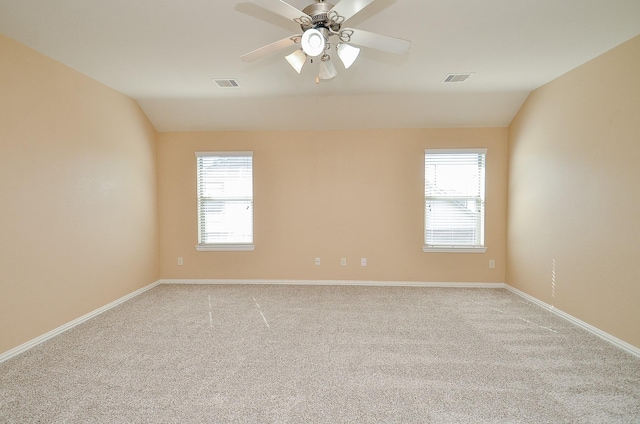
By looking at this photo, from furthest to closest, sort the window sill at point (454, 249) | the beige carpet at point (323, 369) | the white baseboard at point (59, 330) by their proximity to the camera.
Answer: the window sill at point (454, 249) → the white baseboard at point (59, 330) → the beige carpet at point (323, 369)

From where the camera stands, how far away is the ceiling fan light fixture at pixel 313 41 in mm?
1845

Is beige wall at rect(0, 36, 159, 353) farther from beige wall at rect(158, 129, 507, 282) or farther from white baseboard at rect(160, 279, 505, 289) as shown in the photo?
white baseboard at rect(160, 279, 505, 289)

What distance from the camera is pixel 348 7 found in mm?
1794

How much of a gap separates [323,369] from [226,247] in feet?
10.0

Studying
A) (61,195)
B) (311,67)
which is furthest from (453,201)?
(61,195)

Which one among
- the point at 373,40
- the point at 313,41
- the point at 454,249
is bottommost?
the point at 454,249

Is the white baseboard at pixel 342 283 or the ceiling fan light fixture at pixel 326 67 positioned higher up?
the ceiling fan light fixture at pixel 326 67

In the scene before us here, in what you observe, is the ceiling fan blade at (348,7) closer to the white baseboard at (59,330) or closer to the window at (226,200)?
the window at (226,200)

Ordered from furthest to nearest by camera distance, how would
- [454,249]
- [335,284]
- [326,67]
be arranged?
1. [335,284]
2. [454,249]
3. [326,67]

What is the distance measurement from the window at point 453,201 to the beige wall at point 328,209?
0.12 m

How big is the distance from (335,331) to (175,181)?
351cm

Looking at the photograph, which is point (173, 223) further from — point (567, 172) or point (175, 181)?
point (567, 172)

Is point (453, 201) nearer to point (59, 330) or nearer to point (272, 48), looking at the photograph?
point (272, 48)

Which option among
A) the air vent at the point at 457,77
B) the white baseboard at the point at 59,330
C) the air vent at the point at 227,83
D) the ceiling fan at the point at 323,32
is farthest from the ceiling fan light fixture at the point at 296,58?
the white baseboard at the point at 59,330
